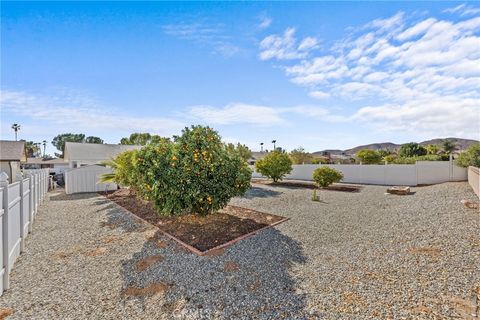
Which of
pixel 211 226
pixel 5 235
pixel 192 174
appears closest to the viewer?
pixel 5 235

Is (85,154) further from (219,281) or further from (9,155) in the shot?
(219,281)

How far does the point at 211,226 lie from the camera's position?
21.6 ft

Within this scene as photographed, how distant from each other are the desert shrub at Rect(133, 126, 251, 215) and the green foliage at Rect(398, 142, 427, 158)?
37.2m

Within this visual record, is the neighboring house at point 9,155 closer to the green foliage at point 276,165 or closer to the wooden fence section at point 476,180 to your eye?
the green foliage at point 276,165

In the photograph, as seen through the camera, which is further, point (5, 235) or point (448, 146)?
point (448, 146)

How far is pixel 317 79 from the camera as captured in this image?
10.7 m

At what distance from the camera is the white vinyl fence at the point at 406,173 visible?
1558 cm

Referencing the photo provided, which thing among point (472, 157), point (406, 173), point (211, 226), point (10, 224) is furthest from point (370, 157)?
point (10, 224)

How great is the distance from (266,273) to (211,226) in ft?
8.75

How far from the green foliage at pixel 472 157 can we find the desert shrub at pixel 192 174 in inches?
572

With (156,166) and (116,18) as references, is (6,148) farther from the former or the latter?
(156,166)

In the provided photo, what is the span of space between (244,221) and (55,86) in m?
11.1

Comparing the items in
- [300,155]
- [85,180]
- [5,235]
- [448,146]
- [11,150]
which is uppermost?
[448,146]

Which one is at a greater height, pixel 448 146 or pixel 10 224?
pixel 448 146
